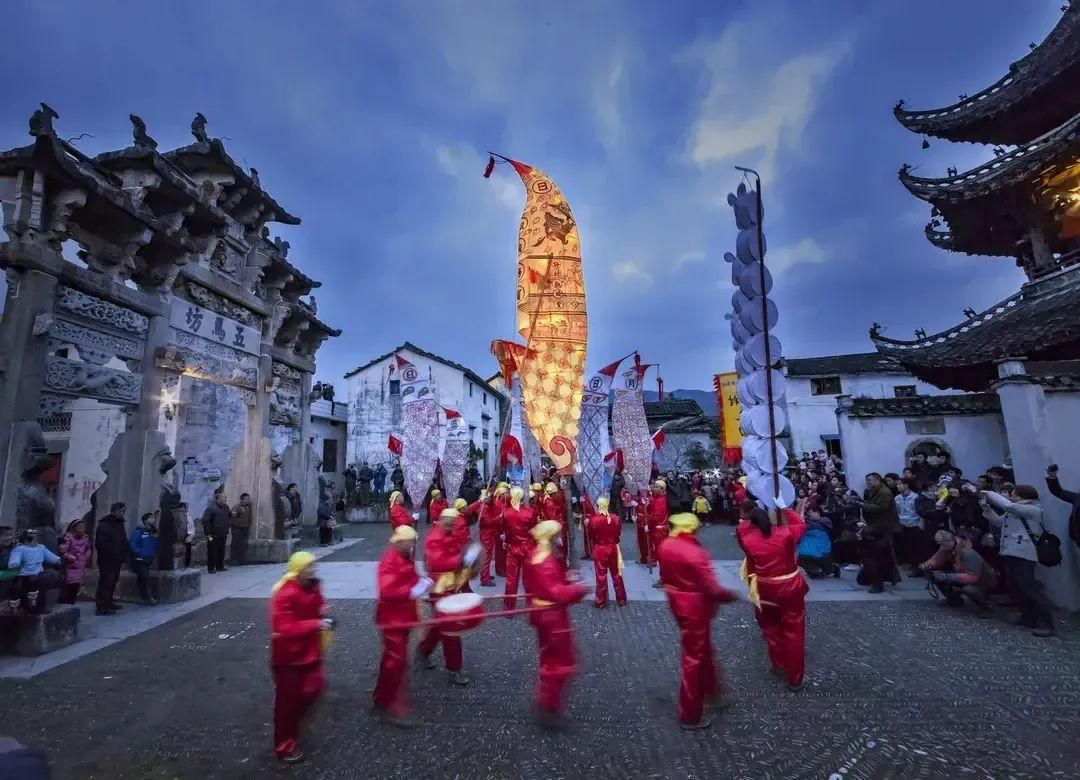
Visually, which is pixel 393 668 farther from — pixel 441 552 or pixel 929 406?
pixel 929 406

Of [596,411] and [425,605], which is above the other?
[596,411]

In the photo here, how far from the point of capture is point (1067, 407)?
7273 millimetres

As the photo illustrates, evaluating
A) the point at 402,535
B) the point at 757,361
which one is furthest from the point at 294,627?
the point at 757,361

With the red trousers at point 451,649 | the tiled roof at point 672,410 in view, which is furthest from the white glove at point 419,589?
the tiled roof at point 672,410

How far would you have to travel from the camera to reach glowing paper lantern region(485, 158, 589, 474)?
9.34 m

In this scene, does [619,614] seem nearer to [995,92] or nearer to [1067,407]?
[1067,407]

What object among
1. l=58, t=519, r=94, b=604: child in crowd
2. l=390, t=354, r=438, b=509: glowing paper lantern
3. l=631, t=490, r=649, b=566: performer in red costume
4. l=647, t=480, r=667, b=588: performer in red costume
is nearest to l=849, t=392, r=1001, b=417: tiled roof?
l=631, t=490, r=649, b=566: performer in red costume

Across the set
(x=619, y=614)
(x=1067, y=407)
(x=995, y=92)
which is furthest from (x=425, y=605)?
(x=995, y=92)

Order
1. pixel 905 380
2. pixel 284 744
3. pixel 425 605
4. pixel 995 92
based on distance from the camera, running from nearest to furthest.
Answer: pixel 284 744, pixel 425 605, pixel 995 92, pixel 905 380

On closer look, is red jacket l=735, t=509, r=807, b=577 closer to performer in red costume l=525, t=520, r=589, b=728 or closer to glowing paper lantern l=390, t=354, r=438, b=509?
performer in red costume l=525, t=520, r=589, b=728

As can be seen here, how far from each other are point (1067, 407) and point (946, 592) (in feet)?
10.1

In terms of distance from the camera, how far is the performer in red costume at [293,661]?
3.87 meters

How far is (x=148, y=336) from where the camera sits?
9.01 m

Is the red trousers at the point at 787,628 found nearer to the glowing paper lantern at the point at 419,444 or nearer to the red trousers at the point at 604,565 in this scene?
the red trousers at the point at 604,565
